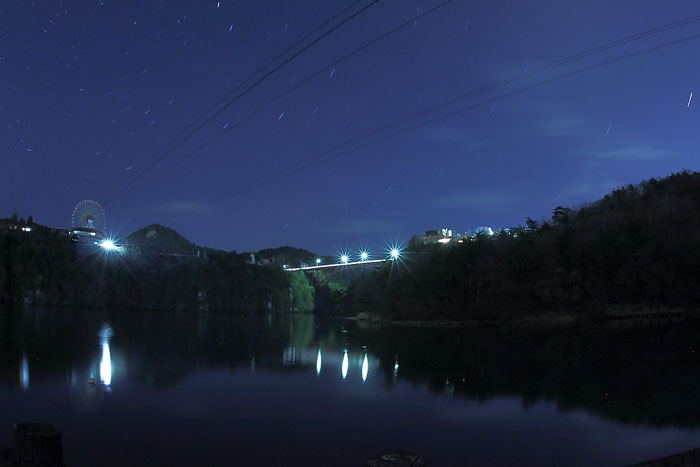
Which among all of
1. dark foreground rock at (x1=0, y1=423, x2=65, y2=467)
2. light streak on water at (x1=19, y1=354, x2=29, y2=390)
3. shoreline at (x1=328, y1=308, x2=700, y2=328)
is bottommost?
shoreline at (x1=328, y1=308, x2=700, y2=328)

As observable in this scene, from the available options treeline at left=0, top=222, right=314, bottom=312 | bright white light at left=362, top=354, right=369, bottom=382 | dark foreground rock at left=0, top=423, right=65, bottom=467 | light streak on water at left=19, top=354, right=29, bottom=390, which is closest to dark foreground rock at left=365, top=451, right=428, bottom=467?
dark foreground rock at left=0, top=423, right=65, bottom=467

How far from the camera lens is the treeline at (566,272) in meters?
39.9

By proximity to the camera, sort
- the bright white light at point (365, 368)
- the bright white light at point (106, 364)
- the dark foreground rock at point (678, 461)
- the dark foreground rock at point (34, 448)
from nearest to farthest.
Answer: the dark foreground rock at point (34, 448) < the dark foreground rock at point (678, 461) < the bright white light at point (106, 364) < the bright white light at point (365, 368)

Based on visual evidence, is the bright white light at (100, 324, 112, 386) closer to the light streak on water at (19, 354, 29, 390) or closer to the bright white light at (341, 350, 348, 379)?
the light streak on water at (19, 354, 29, 390)

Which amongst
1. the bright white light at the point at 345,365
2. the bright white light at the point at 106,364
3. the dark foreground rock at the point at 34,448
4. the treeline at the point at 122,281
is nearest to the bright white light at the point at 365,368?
the bright white light at the point at 345,365

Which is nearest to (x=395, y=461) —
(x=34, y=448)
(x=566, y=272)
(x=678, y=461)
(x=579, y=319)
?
(x=678, y=461)

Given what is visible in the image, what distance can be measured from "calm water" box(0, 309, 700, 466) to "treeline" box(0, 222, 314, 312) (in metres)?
44.6

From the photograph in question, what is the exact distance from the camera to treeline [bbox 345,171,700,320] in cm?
3988

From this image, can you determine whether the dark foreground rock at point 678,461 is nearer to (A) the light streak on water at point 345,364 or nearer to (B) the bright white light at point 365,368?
(B) the bright white light at point 365,368

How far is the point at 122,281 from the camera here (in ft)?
226

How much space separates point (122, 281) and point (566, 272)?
55824 millimetres

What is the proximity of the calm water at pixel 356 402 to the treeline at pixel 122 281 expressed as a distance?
44.6 metres

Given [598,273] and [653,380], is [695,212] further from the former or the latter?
[653,380]

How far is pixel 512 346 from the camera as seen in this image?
24.3 meters
